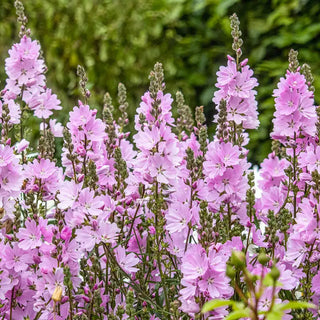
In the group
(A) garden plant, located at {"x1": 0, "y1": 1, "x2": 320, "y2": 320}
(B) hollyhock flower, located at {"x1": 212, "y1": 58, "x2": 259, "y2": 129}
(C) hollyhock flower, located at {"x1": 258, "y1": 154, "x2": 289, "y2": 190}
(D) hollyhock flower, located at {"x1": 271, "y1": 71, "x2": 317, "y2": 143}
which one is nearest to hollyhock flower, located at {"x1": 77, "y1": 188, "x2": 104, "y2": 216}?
(A) garden plant, located at {"x1": 0, "y1": 1, "x2": 320, "y2": 320}

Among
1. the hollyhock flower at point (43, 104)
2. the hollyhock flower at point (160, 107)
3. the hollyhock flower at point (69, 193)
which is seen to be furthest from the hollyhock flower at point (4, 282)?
the hollyhock flower at point (43, 104)

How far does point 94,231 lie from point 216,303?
0.54 m

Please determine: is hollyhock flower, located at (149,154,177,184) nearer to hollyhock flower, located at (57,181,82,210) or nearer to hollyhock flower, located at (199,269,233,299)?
hollyhock flower, located at (57,181,82,210)

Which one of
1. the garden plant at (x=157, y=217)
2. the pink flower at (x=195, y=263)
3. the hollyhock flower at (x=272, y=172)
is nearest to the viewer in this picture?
the pink flower at (x=195, y=263)

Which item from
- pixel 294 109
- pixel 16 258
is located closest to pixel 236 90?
pixel 294 109

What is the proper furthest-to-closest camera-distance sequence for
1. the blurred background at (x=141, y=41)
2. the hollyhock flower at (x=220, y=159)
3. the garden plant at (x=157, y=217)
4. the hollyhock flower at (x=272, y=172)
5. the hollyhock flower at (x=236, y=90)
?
the blurred background at (x=141, y=41), the hollyhock flower at (x=272, y=172), the hollyhock flower at (x=236, y=90), the hollyhock flower at (x=220, y=159), the garden plant at (x=157, y=217)

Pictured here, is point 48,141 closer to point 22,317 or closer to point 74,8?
point 22,317

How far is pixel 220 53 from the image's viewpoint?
525cm

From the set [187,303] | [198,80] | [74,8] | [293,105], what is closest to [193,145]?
[293,105]

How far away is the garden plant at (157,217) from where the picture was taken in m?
1.37

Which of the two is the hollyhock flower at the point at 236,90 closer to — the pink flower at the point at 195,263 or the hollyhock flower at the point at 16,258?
the pink flower at the point at 195,263

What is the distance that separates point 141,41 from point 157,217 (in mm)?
4015

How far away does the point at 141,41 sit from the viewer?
5.35m

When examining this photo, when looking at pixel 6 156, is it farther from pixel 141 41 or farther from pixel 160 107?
pixel 141 41
